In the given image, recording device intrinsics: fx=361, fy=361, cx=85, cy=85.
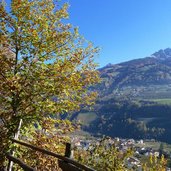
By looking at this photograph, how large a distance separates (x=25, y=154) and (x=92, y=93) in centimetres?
518

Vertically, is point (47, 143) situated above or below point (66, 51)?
below

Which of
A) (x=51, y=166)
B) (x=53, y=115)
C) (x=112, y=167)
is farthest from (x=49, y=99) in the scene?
(x=112, y=167)

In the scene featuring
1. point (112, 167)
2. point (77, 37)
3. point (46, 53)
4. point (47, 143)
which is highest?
point (77, 37)

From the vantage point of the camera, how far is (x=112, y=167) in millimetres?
40812

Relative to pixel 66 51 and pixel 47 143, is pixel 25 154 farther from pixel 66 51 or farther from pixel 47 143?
pixel 66 51

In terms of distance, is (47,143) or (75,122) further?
(75,122)

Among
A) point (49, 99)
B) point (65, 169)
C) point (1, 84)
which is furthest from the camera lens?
point (49, 99)

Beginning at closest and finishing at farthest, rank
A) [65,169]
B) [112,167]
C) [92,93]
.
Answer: [65,169] → [92,93] → [112,167]

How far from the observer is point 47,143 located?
19.5m

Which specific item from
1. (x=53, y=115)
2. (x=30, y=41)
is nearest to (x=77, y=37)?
(x=30, y=41)

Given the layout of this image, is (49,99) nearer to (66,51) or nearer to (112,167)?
(66,51)

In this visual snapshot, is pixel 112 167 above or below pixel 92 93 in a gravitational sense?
below

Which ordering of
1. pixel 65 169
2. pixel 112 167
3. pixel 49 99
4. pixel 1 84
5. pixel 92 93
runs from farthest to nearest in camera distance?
pixel 112 167 → pixel 92 93 → pixel 49 99 → pixel 1 84 → pixel 65 169

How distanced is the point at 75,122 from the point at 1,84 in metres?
5.34
